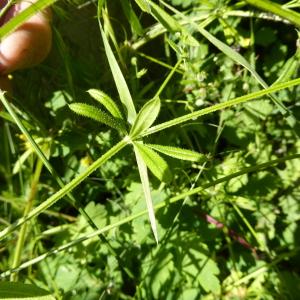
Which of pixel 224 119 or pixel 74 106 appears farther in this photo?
pixel 224 119

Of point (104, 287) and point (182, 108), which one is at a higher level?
point (182, 108)

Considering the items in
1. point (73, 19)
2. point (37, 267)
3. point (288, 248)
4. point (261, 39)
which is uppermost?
point (73, 19)

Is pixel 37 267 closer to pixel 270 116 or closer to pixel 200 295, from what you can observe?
pixel 200 295

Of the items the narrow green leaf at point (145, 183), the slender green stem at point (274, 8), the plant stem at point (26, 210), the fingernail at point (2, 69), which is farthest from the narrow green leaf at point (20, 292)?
the slender green stem at point (274, 8)

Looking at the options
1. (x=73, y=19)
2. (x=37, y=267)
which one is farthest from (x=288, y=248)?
(x=73, y=19)

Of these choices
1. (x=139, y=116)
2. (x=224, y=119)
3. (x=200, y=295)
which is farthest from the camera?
(x=224, y=119)

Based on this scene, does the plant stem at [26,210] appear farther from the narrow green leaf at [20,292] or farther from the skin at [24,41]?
the narrow green leaf at [20,292]

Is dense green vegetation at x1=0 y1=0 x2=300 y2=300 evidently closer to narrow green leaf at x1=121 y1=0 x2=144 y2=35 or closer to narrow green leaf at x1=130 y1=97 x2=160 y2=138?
narrow green leaf at x1=121 y1=0 x2=144 y2=35

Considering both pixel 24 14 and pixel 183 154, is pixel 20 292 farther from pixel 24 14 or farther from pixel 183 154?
pixel 24 14
